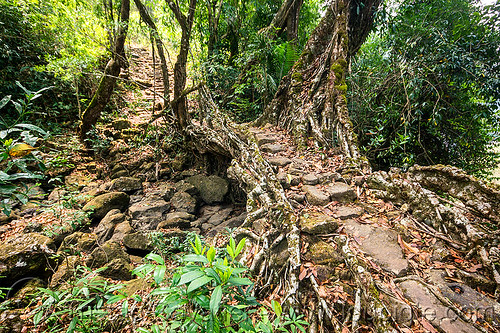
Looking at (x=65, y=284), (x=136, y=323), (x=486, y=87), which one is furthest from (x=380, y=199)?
(x=65, y=284)

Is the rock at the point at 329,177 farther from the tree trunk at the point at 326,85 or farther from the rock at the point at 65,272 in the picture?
the rock at the point at 65,272

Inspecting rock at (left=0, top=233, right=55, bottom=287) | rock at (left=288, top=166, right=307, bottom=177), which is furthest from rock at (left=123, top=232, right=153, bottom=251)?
rock at (left=288, top=166, right=307, bottom=177)

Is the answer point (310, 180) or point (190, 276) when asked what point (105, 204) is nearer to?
point (310, 180)

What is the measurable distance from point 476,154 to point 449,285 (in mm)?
4911

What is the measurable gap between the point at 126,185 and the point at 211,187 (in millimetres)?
2207

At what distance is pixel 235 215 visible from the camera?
4.88 metres

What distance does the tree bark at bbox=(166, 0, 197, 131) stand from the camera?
4928 millimetres

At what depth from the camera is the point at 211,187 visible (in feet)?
17.4

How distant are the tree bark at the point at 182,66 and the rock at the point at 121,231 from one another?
2957mm

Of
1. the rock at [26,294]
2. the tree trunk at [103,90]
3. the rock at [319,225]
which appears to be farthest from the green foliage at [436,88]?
the tree trunk at [103,90]

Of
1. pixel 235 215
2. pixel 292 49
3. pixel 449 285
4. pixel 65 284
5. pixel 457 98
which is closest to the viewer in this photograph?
pixel 449 285

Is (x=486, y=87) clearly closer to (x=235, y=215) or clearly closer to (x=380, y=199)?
(x=380, y=199)

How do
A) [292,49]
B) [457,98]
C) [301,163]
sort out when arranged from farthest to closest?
[292,49]
[457,98]
[301,163]

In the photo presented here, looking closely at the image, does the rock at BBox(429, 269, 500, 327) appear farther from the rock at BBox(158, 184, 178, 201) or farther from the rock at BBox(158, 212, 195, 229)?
the rock at BBox(158, 184, 178, 201)
